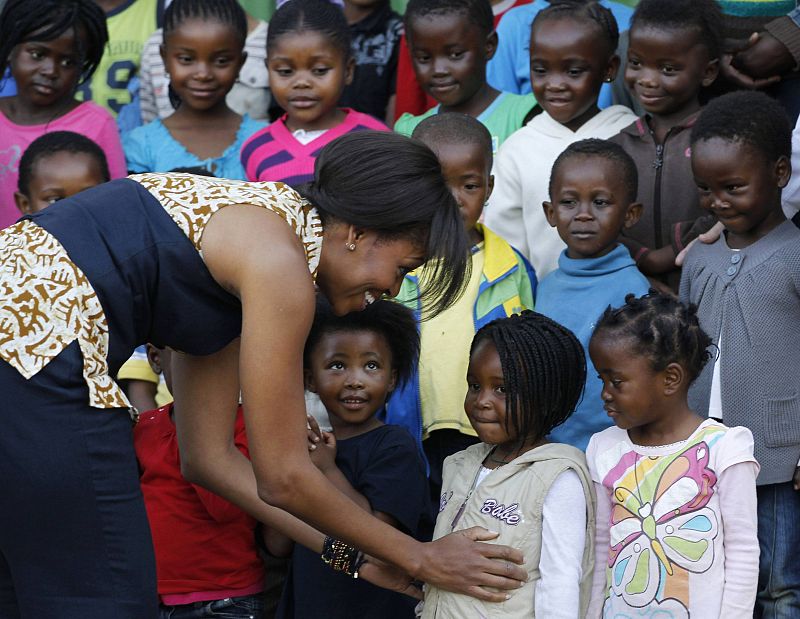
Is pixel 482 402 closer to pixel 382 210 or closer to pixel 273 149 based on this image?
pixel 382 210

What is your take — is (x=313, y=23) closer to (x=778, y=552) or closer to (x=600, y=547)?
(x=600, y=547)

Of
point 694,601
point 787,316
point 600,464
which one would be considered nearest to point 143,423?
point 600,464

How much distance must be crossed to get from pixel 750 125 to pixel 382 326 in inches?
50.9

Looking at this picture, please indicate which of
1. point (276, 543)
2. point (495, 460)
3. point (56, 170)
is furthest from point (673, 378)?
point (56, 170)

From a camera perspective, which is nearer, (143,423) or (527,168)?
(143,423)

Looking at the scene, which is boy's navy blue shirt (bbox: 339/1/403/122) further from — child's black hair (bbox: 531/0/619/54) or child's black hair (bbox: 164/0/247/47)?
child's black hair (bbox: 531/0/619/54)

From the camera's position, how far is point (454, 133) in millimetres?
4070

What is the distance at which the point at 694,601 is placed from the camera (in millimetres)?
2832

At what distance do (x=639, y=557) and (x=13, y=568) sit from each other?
150 cm

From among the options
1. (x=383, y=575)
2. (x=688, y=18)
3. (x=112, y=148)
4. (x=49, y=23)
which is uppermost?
(x=688, y=18)

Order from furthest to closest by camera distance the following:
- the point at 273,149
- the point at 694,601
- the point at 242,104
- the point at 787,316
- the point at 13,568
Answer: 1. the point at 242,104
2. the point at 273,149
3. the point at 787,316
4. the point at 694,601
5. the point at 13,568

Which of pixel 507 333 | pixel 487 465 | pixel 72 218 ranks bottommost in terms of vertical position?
pixel 487 465

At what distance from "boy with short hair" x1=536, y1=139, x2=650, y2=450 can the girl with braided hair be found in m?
0.54

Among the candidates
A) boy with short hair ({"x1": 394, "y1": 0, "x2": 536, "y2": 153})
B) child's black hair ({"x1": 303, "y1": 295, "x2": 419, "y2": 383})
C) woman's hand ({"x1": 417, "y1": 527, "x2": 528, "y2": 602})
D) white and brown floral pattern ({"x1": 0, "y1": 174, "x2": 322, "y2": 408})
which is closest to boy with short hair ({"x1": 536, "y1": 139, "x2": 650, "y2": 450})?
child's black hair ({"x1": 303, "y1": 295, "x2": 419, "y2": 383})
